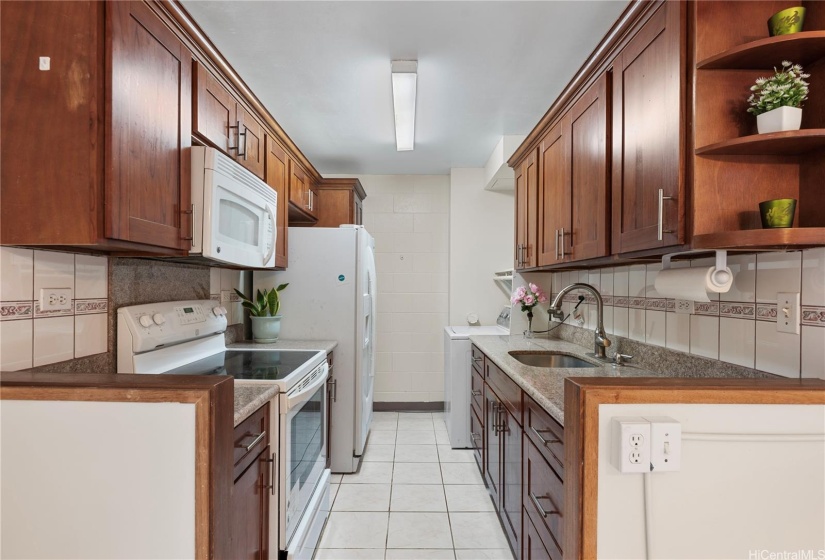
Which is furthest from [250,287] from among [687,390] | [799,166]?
[799,166]

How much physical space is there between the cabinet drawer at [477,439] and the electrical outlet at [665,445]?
1.91 meters

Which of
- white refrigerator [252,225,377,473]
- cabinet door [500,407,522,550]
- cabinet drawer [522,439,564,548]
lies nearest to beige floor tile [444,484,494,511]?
cabinet door [500,407,522,550]

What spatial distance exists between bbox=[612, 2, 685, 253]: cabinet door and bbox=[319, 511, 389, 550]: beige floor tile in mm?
1846

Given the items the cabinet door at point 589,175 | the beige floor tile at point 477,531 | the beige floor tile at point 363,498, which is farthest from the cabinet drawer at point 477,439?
the cabinet door at point 589,175

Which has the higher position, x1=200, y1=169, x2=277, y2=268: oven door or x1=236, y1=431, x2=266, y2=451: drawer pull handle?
x1=200, y1=169, x2=277, y2=268: oven door

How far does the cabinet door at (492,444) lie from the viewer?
222 centimetres

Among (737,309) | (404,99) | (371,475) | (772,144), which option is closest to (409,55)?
(404,99)

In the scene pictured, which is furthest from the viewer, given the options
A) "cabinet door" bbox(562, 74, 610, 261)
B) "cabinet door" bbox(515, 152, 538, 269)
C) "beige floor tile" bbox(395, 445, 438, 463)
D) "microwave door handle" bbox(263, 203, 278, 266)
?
"beige floor tile" bbox(395, 445, 438, 463)

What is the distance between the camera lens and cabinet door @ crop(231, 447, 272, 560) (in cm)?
128

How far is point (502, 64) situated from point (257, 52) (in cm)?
125

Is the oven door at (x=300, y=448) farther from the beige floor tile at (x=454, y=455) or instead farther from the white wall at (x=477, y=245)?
the white wall at (x=477, y=245)

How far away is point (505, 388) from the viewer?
2037mm

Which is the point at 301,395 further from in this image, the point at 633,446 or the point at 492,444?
the point at 633,446

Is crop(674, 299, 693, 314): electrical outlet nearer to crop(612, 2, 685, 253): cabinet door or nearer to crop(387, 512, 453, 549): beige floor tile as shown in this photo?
crop(612, 2, 685, 253): cabinet door
